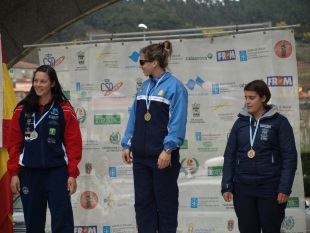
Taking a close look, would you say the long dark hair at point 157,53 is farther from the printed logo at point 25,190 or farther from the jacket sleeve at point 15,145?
the printed logo at point 25,190

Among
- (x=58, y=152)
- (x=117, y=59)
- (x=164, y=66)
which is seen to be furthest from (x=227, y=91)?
(x=58, y=152)

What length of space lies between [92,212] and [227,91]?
205 cm

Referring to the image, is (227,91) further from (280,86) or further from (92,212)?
(92,212)

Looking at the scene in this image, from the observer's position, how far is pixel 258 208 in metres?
5.74

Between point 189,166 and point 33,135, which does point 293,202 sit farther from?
point 33,135

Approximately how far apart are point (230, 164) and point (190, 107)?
170cm

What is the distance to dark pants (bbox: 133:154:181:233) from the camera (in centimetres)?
542

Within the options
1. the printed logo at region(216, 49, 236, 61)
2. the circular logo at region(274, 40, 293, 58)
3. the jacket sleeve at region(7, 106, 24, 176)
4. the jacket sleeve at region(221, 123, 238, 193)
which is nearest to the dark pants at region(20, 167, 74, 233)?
the jacket sleeve at region(7, 106, 24, 176)

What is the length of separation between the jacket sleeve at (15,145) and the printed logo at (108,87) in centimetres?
205

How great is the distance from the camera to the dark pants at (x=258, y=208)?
18.5ft

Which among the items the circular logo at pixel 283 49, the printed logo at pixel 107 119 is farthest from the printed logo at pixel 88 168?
the circular logo at pixel 283 49

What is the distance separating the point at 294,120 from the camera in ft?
23.4

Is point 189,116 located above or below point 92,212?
above

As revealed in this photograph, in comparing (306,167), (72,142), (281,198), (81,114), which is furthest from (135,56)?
(306,167)
